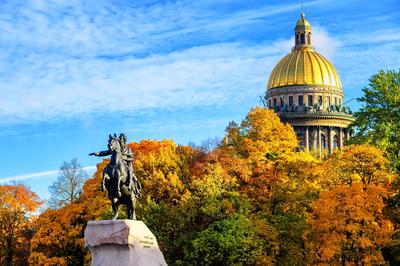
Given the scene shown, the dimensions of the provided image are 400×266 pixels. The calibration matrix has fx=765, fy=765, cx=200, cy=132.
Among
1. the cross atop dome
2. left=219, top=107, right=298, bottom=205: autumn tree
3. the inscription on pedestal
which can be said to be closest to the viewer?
the inscription on pedestal

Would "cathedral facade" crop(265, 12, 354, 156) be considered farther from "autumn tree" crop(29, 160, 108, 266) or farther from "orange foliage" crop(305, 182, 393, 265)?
"orange foliage" crop(305, 182, 393, 265)

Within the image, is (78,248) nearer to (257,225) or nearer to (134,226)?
(257,225)

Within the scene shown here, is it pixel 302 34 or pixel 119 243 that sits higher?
pixel 302 34

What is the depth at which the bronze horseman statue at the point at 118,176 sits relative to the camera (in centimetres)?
2691

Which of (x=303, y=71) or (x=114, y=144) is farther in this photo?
(x=303, y=71)

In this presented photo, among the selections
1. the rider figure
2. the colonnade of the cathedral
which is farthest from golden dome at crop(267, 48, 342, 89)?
the rider figure

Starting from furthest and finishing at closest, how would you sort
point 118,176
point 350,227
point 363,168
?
point 363,168 < point 350,227 < point 118,176

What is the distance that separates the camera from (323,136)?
13088 cm

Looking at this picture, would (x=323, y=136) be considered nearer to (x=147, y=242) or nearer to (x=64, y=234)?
(x=64, y=234)

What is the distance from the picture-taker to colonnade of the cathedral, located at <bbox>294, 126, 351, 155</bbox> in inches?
4980

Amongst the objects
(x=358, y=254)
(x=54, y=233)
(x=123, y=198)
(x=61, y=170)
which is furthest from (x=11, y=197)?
(x=123, y=198)

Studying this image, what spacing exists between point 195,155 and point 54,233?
12.1 meters

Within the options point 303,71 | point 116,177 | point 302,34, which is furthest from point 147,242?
point 302,34

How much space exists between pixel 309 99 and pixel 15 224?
73.1 meters
